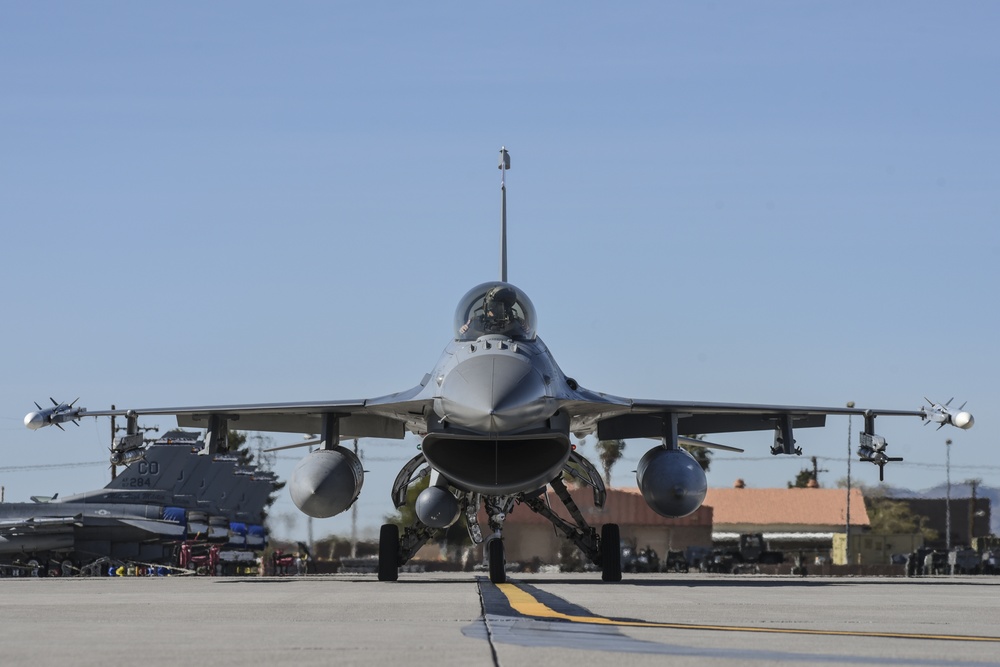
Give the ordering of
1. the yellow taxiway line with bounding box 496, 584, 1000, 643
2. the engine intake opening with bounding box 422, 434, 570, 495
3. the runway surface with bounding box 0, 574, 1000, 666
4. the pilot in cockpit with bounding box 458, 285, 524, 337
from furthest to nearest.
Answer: the pilot in cockpit with bounding box 458, 285, 524, 337
the engine intake opening with bounding box 422, 434, 570, 495
the yellow taxiway line with bounding box 496, 584, 1000, 643
the runway surface with bounding box 0, 574, 1000, 666

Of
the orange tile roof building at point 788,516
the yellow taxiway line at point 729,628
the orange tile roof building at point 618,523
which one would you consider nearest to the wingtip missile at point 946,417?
the yellow taxiway line at point 729,628

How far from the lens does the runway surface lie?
673 centimetres

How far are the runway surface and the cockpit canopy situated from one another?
5326 millimetres

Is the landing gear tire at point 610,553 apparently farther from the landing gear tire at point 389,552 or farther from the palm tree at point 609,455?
the palm tree at point 609,455

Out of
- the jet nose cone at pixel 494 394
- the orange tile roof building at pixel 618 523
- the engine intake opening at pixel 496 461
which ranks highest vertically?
the jet nose cone at pixel 494 394

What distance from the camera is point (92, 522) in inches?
1759

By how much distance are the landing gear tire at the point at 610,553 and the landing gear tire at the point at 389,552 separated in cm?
320

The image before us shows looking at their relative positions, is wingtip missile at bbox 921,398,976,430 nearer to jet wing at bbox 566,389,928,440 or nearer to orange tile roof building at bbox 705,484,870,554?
jet wing at bbox 566,389,928,440

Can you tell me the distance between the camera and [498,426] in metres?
17.0

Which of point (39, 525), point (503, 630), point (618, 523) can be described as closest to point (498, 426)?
point (503, 630)

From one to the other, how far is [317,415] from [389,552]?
10.1ft

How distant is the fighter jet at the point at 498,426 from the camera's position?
688 inches

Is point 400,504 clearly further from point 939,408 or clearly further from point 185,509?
point 185,509

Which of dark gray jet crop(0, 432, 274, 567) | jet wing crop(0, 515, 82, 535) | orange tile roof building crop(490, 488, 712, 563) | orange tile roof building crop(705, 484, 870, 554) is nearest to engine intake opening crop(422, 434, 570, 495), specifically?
orange tile roof building crop(490, 488, 712, 563)
